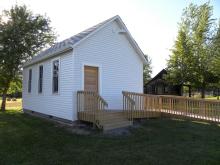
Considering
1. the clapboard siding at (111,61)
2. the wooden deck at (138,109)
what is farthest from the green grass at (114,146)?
the clapboard siding at (111,61)

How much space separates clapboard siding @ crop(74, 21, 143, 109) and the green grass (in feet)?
9.39

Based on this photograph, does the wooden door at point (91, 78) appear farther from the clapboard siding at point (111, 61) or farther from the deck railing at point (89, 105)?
the deck railing at point (89, 105)

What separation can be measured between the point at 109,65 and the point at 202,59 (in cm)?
1899

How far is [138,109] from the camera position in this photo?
11.5 metres

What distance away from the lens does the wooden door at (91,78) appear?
10966 millimetres

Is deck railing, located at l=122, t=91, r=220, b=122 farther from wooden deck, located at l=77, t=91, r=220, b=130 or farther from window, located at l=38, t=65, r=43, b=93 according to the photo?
window, located at l=38, t=65, r=43, b=93

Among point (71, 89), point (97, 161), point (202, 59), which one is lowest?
point (97, 161)

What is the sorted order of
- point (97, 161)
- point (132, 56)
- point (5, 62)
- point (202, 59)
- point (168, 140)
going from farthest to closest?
1. point (202, 59)
2. point (5, 62)
3. point (132, 56)
4. point (168, 140)
5. point (97, 161)

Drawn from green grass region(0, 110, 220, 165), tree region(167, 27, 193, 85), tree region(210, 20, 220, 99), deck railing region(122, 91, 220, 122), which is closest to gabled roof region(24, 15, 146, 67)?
deck railing region(122, 91, 220, 122)

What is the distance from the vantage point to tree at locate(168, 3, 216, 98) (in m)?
27.4

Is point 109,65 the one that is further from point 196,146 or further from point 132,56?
point 196,146

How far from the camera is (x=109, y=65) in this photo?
39.4 feet

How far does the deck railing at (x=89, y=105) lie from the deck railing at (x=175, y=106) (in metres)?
1.88

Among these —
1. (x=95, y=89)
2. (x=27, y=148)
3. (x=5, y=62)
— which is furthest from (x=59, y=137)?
(x=5, y=62)
